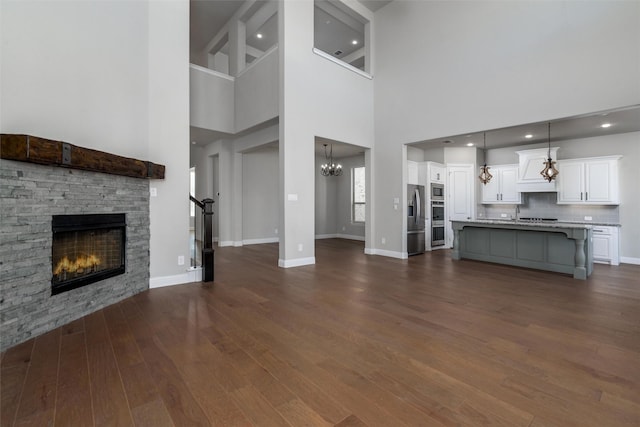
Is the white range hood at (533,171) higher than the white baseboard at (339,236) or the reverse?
higher

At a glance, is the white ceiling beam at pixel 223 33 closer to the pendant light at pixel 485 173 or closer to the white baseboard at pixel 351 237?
the pendant light at pixel 485 173

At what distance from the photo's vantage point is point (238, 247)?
25.2 feet

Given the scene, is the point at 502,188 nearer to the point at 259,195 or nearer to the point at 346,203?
the point at 346,203

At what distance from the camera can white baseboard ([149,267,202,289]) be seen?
3.89m

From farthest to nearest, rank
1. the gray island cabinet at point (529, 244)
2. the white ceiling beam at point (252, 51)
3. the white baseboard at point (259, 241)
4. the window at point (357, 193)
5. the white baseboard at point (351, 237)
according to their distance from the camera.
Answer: the window at point (357, 193) < the white baseboard at point (351, 237) < the white ceiling beam at point (252, 51) < the white baseboard at point (259, 241) < the gray island cabinet at point (529, 244)

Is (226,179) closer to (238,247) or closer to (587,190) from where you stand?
(238,247)

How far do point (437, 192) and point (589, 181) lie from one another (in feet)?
9.85

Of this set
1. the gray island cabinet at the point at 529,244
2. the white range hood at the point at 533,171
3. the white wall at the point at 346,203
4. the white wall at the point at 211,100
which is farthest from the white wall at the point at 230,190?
the white range hood at the point at 533,171

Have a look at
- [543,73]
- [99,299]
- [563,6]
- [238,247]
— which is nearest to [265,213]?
[238,247]

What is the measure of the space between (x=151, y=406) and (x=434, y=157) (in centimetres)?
780

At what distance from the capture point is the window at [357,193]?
975 cm

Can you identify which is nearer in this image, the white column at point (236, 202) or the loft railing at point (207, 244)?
the loft railing at point (207, 244)

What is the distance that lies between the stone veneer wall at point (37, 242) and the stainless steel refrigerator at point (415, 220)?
214 inches

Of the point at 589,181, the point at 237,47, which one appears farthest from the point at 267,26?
the point at 589,181
